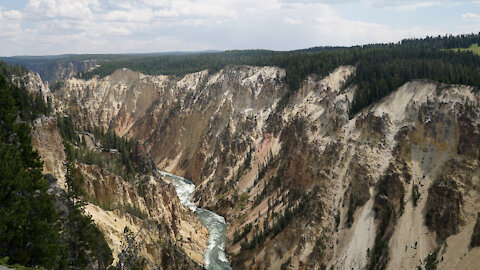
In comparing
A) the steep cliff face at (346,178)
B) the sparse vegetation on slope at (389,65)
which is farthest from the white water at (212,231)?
the sparse vegetation on slope at (389,65)

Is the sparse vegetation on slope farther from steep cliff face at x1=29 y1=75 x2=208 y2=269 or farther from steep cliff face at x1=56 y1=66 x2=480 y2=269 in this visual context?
steep cliff face at x1=29 y1=75 x2=208 y2=269

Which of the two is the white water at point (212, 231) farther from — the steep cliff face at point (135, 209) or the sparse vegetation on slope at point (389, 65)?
the sparse vegetation on slope at point (389, 65)

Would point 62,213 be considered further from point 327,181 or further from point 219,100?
point 219,100

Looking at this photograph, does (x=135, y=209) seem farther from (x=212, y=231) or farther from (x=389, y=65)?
(x=389, y=65)

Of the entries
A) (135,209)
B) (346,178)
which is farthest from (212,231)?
(346,178)

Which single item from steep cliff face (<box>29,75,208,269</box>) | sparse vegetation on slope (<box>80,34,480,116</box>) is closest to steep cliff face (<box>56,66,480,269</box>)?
sparse vegetation on slope (<box>80,34,480,116</box>)
